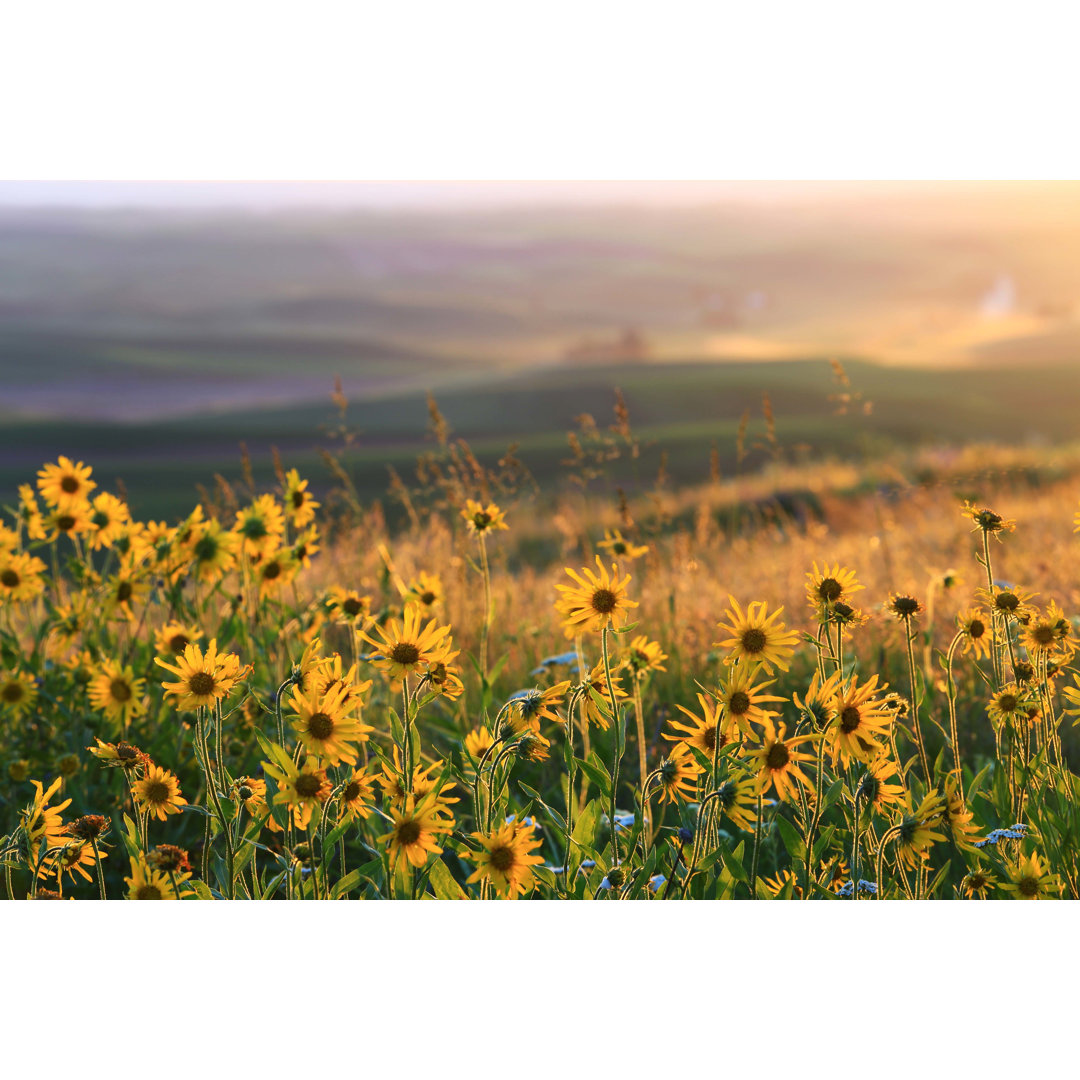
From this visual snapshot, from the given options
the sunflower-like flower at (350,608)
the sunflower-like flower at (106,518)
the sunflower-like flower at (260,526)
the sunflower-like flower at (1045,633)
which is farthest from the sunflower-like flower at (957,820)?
the sunflower-like flower at (106,518)

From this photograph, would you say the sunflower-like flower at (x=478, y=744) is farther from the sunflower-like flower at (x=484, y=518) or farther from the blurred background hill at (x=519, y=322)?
the blurred background hill at (x=519, y=322)

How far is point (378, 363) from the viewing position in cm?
214

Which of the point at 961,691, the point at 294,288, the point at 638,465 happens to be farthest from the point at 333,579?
the point at 961,691

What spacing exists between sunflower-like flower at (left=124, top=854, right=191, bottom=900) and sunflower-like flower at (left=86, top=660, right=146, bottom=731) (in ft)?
1.58

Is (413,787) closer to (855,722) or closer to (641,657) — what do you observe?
(641,657)

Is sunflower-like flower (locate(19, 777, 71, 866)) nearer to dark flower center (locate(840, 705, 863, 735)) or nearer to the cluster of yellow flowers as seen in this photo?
the cluster of yellow flowers

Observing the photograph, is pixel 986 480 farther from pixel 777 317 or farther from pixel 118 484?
pixel 118 484

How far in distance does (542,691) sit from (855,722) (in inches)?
24.1

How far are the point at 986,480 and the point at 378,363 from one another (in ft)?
5.23

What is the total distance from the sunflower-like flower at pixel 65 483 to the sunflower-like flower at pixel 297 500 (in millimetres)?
469

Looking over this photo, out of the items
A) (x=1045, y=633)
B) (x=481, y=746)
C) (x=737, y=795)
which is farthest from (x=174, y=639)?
(x=1045, y=633)

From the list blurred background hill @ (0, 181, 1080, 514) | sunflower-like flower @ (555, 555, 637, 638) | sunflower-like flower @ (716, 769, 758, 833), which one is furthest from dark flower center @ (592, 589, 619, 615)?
blurred background hill @ (0, 181, 1080, 514)

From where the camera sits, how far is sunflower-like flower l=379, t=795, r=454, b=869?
5.01 ft

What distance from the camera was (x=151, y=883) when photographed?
1.58 meters
